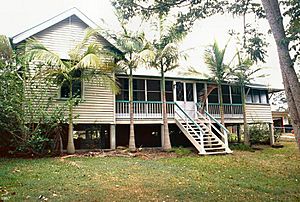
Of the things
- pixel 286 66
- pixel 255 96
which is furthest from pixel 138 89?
pixel 286 66

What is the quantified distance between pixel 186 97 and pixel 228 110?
287cm

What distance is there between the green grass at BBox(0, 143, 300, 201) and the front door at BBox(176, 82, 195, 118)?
598 cm

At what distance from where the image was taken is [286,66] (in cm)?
539

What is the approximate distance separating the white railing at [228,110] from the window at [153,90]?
11.1 feet

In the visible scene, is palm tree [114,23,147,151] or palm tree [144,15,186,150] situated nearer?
palm tree [144,15,186,150]

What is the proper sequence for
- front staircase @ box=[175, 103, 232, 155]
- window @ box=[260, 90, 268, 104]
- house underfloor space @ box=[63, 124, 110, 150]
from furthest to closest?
window @ box=[260, 90, 268, 104]
house underfloor space @ box=[63, 124, 110, 150]
front staircase @ box=[175, 103, 232, 155]

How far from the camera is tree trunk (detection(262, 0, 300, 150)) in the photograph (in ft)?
17.3

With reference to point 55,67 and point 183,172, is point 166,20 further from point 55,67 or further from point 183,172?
point 183,172

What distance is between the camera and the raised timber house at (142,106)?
12820 mm

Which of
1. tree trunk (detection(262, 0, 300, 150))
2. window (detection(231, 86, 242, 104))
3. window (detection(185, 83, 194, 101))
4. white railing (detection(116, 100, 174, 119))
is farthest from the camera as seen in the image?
window (detection(231, 86, 242, 104))

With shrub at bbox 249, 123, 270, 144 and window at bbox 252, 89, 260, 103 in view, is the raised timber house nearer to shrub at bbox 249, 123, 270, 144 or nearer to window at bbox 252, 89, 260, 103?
window at bbox 252, 89, 260, 103

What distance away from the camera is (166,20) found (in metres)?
12.7

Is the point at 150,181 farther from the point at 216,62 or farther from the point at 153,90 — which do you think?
the point at 153,90

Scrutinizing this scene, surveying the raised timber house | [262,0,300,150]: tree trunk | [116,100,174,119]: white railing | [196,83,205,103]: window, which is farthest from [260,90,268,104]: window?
[262,0,300,150]: tree trunk
